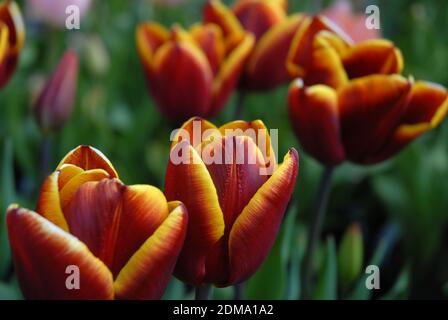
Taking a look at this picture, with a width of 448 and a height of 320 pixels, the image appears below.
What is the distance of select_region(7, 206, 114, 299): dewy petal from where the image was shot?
0.45m

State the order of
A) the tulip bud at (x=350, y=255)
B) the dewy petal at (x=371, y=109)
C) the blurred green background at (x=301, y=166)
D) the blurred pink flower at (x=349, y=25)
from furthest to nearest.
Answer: the blurred pink flower at (x=349, y=25) → the blurred green background at (x=301, y=166) → the tulip bud at (x=350, y=255) → the dewy petal at (x=371, y=109)

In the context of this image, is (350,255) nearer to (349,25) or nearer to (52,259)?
(52,259)

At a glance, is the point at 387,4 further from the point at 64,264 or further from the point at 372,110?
the point at 64,264

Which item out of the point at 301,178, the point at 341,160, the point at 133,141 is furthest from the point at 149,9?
the point at 341,160

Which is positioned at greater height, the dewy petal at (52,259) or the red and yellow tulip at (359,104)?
the red and yellow tulip at (359,104)

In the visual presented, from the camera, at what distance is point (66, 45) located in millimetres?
1541

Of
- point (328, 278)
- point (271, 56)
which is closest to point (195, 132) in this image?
point (328, 278)

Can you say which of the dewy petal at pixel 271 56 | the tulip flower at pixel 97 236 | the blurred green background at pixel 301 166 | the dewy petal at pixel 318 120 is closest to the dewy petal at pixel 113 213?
the tulip flower at pixel 97 236

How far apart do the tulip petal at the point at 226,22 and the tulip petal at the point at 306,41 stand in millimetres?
128

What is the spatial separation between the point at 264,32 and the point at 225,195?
553mm

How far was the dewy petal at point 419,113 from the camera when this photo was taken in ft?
2.43

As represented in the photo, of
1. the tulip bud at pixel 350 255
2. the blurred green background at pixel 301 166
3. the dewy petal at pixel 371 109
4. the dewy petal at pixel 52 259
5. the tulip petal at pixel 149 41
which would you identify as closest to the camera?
the dewy petal at pixel 52 259

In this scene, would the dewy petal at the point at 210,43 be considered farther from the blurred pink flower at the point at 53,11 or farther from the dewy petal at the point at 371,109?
the blurred pink flower at the point at 53,11

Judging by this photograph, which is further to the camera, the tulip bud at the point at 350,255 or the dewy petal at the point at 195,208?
the tulip bud at the point at 350,255
